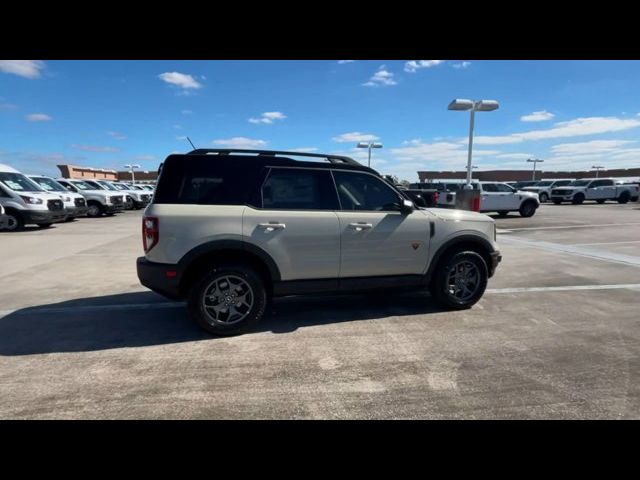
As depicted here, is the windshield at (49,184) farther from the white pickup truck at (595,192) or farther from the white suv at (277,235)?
the white pickup truck at (595,192)

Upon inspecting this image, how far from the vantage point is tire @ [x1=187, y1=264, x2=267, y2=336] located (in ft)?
13.0

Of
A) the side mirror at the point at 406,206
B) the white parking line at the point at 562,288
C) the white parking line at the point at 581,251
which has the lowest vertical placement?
the white parking line at the point at 562,288

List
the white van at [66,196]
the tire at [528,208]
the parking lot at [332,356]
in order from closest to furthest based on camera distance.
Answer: the parking lot at [332,356] → the white van at [66,196] → the tire at [528,208]

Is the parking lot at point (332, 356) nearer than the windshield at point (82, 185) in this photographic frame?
Yes

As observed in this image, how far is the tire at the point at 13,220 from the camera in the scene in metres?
12.9

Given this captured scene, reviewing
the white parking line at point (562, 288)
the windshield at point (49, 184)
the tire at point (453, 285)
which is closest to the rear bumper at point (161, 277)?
the tire at point (453, 285)

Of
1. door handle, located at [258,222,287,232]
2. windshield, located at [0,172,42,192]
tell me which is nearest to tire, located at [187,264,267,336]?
door handle, located at [258,222,287,232]

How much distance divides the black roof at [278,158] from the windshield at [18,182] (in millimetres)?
13263

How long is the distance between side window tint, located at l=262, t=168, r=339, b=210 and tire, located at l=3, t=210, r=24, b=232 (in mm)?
13190

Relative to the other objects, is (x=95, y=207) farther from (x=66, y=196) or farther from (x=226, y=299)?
(x=226, y=299)

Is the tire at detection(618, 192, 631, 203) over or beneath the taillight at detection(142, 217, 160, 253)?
over

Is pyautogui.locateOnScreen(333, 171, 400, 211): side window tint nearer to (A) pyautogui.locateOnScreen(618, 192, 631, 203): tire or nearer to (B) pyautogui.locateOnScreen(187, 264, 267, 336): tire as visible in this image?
(B) pyautogui.locateOnScreen(187, 264, 267, 336): tire
